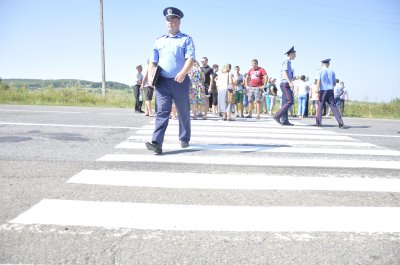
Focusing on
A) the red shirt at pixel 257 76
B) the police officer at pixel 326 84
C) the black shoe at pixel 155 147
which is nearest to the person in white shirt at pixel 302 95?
the red shirt at pixel 257 76

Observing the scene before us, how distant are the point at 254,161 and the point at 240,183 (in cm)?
114

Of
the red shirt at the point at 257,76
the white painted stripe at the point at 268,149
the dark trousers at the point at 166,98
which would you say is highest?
the red shirt at the point at 257,76

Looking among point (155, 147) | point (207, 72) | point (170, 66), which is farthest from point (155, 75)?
point (207, 72)

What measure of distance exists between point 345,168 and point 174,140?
3.08 metres

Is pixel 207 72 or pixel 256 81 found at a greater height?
pixel 207 72

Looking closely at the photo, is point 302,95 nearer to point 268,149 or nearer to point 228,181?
point 268,149

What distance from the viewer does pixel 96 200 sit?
2.74 meters

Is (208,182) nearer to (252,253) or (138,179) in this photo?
(138,179)

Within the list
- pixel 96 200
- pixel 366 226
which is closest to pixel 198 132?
pixel 96 200

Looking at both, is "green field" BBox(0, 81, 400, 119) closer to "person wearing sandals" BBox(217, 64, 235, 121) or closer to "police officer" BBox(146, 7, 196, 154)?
"person wearing sandals" BBox(217, 64, 235, 121)

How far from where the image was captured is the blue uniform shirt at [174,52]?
16.0 ft

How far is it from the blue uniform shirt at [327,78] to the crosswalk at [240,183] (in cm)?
387

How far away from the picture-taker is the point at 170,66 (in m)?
4.88

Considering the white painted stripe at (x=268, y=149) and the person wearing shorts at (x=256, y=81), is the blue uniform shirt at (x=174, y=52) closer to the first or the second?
the white painted stripe at (x=268, y=149)
